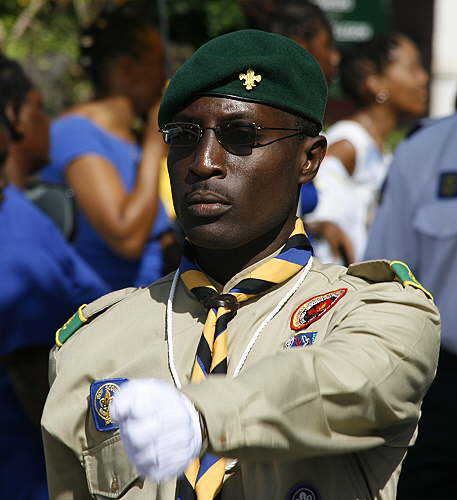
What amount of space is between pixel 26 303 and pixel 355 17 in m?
6.63

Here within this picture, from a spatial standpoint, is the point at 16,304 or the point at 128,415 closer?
the point at 128,415

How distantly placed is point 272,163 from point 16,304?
4.17ft

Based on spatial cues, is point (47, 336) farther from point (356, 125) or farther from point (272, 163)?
point (356, 125)

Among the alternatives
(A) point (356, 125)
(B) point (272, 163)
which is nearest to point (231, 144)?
(B) point (272, 163)

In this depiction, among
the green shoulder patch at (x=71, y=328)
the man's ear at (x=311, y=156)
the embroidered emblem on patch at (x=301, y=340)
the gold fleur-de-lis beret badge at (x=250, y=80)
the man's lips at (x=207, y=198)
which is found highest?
Answer: the gold fleur-de-lis beret badge at (x=250, y=80)

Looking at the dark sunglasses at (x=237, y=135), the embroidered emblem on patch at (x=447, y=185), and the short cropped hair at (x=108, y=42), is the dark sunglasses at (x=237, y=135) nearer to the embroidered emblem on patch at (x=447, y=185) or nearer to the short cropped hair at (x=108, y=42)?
the embroidered emblem on patch at (x=447, y=185)

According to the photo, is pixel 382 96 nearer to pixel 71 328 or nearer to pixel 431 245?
pixel 431 245

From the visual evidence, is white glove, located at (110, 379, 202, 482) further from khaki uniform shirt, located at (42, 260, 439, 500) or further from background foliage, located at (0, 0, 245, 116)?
background foliage, located at (0, 0, 245, 116)

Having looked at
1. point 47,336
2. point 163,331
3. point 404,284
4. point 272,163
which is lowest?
point 47,336

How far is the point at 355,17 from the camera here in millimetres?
9078

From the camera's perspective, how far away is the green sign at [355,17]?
8906mm

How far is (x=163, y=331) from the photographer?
2.17 meters

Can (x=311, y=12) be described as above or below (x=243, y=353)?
above

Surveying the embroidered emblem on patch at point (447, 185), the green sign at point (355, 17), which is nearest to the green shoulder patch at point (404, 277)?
the embroidered emblem on patch at point (447, 185)
